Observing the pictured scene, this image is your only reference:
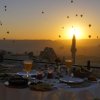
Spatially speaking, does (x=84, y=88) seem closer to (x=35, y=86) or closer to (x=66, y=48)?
(x=35, y=86)

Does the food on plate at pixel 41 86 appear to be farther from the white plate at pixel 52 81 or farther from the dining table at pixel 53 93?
the white plate at pixel 52 81

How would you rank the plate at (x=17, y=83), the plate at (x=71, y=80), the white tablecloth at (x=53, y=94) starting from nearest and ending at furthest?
the white tablecloth at (x=53, y=94) < the plate at (x=17, y=83) < the plate at (x=71, y=80)

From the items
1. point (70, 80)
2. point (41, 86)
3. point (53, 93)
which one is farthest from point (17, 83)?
point (70, 80)

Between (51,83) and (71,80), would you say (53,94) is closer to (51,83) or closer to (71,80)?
(51,83)

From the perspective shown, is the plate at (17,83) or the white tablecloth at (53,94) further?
the plate at (17,83)

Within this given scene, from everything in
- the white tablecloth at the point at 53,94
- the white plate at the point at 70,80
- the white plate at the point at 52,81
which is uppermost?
the white plate at the point at 70,80

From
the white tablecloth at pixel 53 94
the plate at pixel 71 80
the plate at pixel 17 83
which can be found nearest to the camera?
the white tablecloth at pixel 53 94

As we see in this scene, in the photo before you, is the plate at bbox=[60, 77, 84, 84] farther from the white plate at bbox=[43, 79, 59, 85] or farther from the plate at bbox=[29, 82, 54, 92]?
the plate at bbox=[29, 82, 54, 92]

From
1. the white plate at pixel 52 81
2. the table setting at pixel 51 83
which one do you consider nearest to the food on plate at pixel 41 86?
the table setting at pixel 51 83

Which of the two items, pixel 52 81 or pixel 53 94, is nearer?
pixel 53 94

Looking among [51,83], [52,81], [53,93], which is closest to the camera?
[53,93]

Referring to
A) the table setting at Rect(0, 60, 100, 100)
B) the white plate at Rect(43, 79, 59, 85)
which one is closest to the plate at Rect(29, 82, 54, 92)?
the table setting at Rect(0, 60, 100, 100)

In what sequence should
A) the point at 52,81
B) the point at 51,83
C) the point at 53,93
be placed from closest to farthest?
the point at 53,93
the point at 51,83
the point at 52,81
